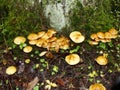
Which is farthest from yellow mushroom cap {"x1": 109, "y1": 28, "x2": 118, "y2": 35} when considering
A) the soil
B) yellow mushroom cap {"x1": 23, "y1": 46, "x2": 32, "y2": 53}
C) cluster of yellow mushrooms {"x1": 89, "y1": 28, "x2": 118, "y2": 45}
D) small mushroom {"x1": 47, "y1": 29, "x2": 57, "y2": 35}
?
yellow mushroom cap {"x1": 23, "y1": 46, "x2": 32, "y2": 53}

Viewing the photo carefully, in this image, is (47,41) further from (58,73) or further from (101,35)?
(101,35)

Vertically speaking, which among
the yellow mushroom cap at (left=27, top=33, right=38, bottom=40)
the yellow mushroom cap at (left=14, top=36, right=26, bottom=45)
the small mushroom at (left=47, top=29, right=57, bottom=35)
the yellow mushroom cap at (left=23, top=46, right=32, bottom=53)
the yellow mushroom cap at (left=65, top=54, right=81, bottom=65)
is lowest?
the yellow mushroom cap at (left=65, top=54, right=81, bottom=65)

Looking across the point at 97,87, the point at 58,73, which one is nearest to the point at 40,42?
the point at 58,73

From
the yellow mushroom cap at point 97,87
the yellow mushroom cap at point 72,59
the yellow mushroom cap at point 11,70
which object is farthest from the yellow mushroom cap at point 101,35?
the yellow mushroom cap at point 11,70

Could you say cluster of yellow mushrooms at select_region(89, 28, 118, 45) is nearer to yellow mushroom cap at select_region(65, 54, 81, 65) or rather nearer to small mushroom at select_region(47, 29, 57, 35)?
yellow mushroom cap at select_region(65, 54, 81, 65)

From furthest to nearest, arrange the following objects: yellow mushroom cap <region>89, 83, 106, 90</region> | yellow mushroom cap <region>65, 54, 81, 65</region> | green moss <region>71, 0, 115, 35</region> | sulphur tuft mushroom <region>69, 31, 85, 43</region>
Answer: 1. green moss <region>71, 0, 115, 35</region>
2. sulphur tuft mushroom <region>69, 31, 85, 43</region>
3. yellow mushroom cap <region>65, 54, 81, 65</region>
4. yellow mushroom cap <region>89, 83, 106, 90</region>
